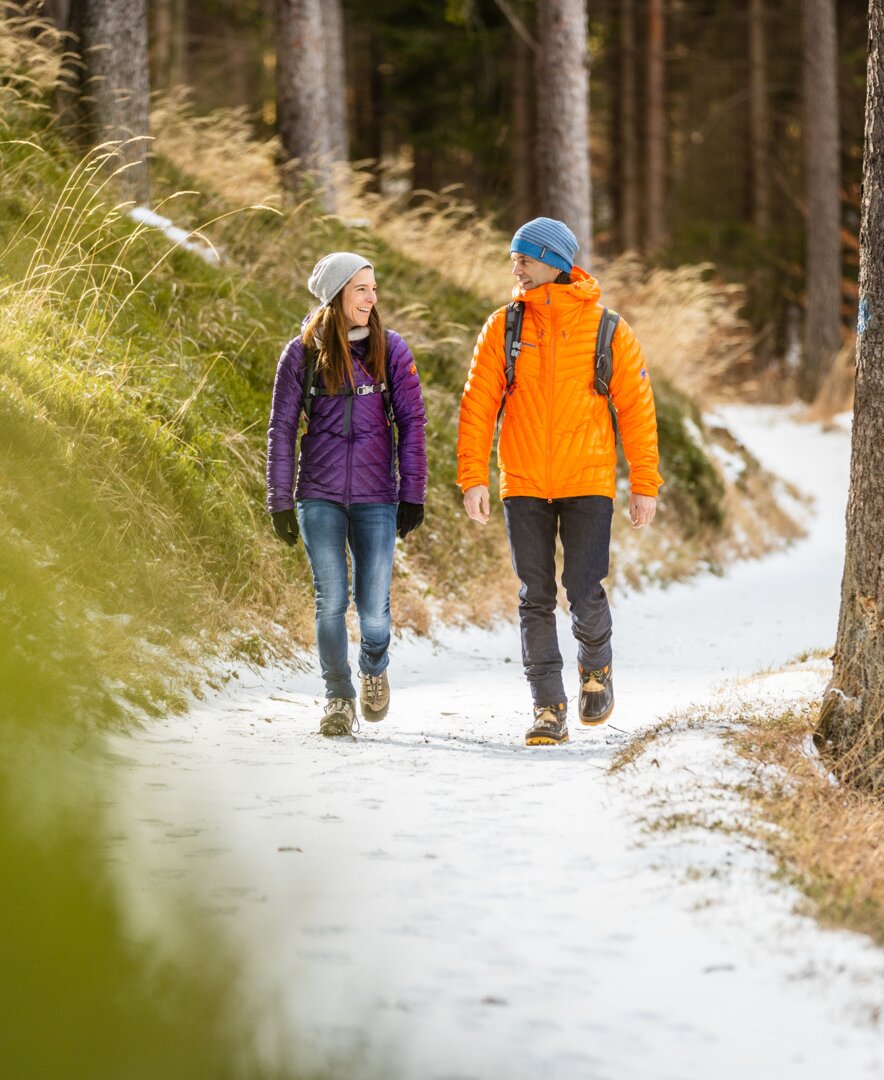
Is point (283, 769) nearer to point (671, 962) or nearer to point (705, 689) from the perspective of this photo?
point (671, 962)

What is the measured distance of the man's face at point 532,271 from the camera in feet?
17.0

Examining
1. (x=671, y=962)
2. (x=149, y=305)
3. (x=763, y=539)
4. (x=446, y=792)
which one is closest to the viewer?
(x=671, y=962)

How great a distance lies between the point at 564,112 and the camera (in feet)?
38.4

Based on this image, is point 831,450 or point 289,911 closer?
point 289,911

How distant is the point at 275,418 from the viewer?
5133 millimetres

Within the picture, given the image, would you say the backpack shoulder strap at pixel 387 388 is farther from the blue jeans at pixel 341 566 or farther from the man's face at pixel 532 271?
the man's face at pixel 532 271

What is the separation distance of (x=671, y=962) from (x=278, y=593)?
3971 millimetres

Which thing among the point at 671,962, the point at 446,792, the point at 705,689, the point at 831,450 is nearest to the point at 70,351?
the point at 446,792

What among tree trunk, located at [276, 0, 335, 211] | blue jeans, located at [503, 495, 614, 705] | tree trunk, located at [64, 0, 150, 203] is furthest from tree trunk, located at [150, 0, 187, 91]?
blue jeans, located at [503, 495, 614, 705]

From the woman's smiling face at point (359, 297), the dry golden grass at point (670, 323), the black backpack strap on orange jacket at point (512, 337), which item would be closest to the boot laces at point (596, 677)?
the black backpack strap on orange jacket at point (512, 337)

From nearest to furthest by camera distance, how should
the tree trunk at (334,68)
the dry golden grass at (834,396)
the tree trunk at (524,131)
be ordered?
the tree trunk at (334,68) < the dry golden grass at (834,396) < the tree trunk at (524,131)

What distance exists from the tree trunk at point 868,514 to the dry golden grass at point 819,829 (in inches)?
7.1

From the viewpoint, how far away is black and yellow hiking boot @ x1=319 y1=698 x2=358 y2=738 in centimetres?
509

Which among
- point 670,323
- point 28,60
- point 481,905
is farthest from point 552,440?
point 670,323
